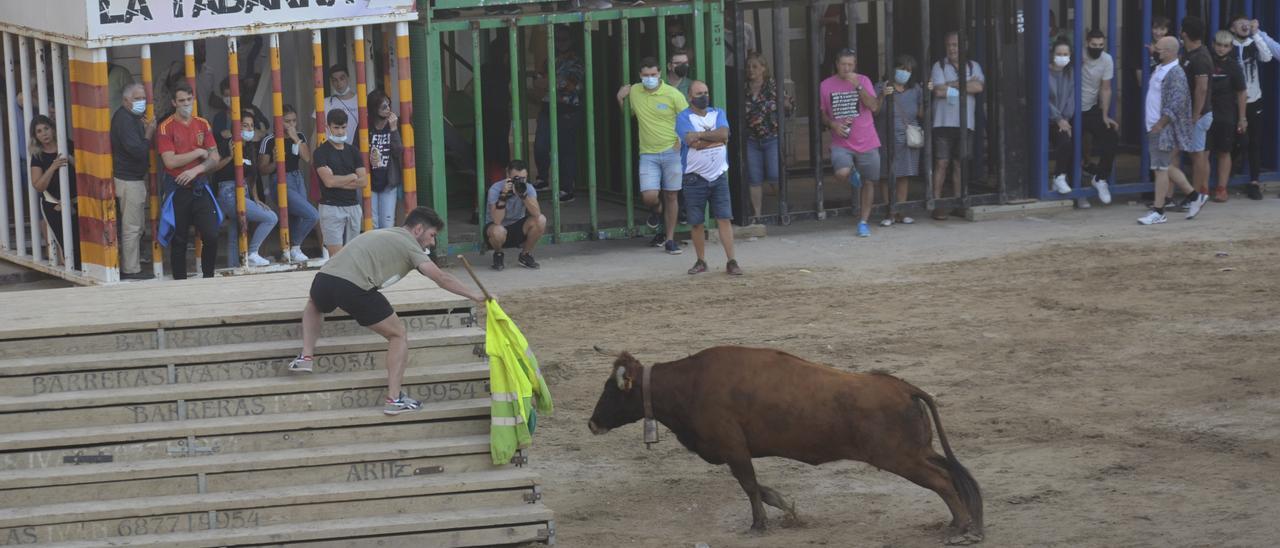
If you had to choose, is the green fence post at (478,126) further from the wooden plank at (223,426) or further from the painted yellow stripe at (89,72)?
the wooden plank at (223,426)

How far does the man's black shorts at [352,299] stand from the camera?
35.4 ft

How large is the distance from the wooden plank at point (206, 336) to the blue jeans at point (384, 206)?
5.62 metres

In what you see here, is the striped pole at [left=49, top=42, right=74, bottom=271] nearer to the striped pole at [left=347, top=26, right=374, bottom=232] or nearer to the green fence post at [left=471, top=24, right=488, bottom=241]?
the striped pole at [left=347, top=26, right=374, bottom=232]

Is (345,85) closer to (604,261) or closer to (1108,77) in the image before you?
(604,261)

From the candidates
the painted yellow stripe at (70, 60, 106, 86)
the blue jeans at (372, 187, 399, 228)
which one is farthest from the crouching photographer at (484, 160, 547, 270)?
the painted yellow stripe at (70, 60, 106, 86)

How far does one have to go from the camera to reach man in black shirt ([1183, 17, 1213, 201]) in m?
18.8

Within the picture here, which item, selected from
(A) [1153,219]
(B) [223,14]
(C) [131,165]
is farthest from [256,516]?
(A) [1153,219]

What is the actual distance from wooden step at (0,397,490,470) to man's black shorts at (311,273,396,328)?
1.92ft

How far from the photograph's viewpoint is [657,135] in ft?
57.9

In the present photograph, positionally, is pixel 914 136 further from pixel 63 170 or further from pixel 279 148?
pixel 63 170

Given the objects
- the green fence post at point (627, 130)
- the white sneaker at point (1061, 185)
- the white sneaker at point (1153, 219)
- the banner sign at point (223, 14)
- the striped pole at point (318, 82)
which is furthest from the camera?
the white sneaker at point (1061, 185)

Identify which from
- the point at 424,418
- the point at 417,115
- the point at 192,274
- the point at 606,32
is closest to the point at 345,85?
the point at 417,115

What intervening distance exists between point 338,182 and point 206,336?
5102 mm

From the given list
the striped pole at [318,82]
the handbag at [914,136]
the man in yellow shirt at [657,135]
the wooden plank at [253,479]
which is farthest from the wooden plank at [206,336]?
the handbag at [914,136]
